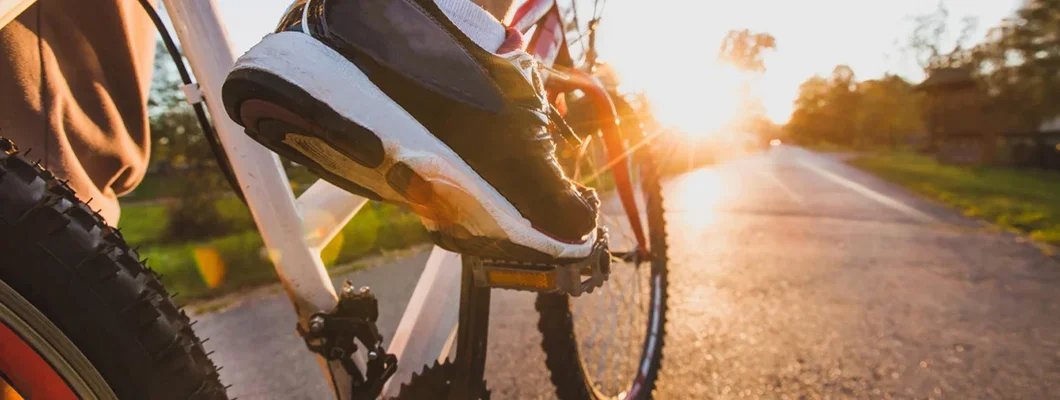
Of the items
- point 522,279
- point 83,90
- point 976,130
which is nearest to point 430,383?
point 522,279

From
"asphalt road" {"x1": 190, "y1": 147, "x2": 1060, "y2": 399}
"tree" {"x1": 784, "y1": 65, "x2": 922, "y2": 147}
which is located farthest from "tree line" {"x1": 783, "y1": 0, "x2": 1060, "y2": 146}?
"asphalt road" {"x1": 190, "y1": 147, "x2": 1060, "y2": 399}

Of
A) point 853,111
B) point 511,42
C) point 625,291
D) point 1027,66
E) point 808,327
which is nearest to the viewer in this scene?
point 511,42

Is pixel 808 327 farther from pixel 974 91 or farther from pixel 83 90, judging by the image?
pixel 974 91

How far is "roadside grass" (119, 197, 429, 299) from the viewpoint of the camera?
3.70 m

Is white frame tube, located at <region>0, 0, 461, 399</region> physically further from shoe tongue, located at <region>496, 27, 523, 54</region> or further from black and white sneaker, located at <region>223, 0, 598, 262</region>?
shoe tongue, located at <region>496, 27, 523, 54</region>

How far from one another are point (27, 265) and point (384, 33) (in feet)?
1.45

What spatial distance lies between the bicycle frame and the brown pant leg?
8.6 inches

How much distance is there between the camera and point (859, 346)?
2.60m

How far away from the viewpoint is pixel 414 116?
2.72ft

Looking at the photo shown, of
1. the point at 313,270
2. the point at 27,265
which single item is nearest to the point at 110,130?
the point at 313,270

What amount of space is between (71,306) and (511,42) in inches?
24.0

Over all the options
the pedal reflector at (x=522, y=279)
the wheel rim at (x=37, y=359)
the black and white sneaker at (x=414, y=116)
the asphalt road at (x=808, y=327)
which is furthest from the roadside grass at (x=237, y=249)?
the wheel rim at (x=37, y=359)

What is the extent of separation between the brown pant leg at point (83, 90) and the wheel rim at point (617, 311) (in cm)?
105

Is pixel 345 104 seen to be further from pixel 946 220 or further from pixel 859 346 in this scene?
pixel 946 220
